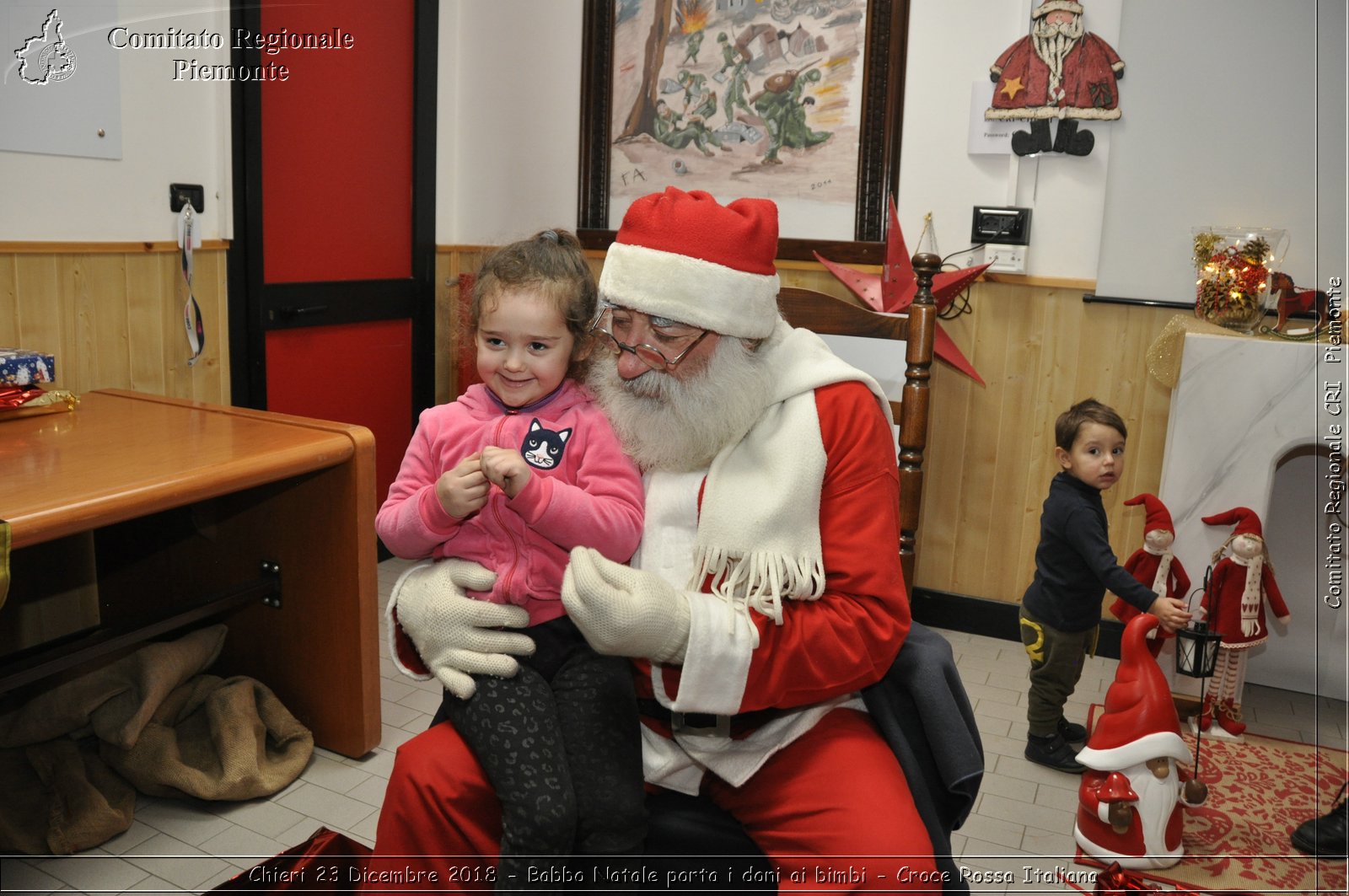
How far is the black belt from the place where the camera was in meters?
1.34

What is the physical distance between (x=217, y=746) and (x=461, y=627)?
116 centimetres

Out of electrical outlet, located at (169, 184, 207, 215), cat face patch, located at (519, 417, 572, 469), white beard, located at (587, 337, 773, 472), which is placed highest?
electrical outlet, located at (169, 184, 207, 215)

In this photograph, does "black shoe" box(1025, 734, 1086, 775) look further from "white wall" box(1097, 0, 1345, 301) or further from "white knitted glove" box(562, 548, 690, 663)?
"white knitted glove" box(562, 548, 690, 663)

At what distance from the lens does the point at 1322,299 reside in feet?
6.77

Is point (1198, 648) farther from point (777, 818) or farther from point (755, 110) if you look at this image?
point (755, 110)

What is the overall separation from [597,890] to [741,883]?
208 millimetres

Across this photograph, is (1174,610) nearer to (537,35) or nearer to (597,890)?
(597,890)

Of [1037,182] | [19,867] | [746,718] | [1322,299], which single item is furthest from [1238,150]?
[19,867]

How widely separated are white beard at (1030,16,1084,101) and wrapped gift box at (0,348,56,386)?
100 inches

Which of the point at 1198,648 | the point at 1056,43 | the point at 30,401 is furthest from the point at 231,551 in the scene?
the point at 1056,43

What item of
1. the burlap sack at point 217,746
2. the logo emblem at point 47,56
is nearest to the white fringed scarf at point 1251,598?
the burlap sack at point 217,746

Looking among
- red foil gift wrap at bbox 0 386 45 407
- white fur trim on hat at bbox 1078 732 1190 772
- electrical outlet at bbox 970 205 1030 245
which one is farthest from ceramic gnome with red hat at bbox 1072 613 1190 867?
red foil gift wrap at bbox 0 386 45 407

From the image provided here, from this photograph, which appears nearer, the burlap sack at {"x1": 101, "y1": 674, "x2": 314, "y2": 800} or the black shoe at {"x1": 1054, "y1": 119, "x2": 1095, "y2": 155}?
→ the burlap sack at {"x1": 101, "y1": 674, "x2": 314, "y2": 800}

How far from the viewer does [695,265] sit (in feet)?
4.45
